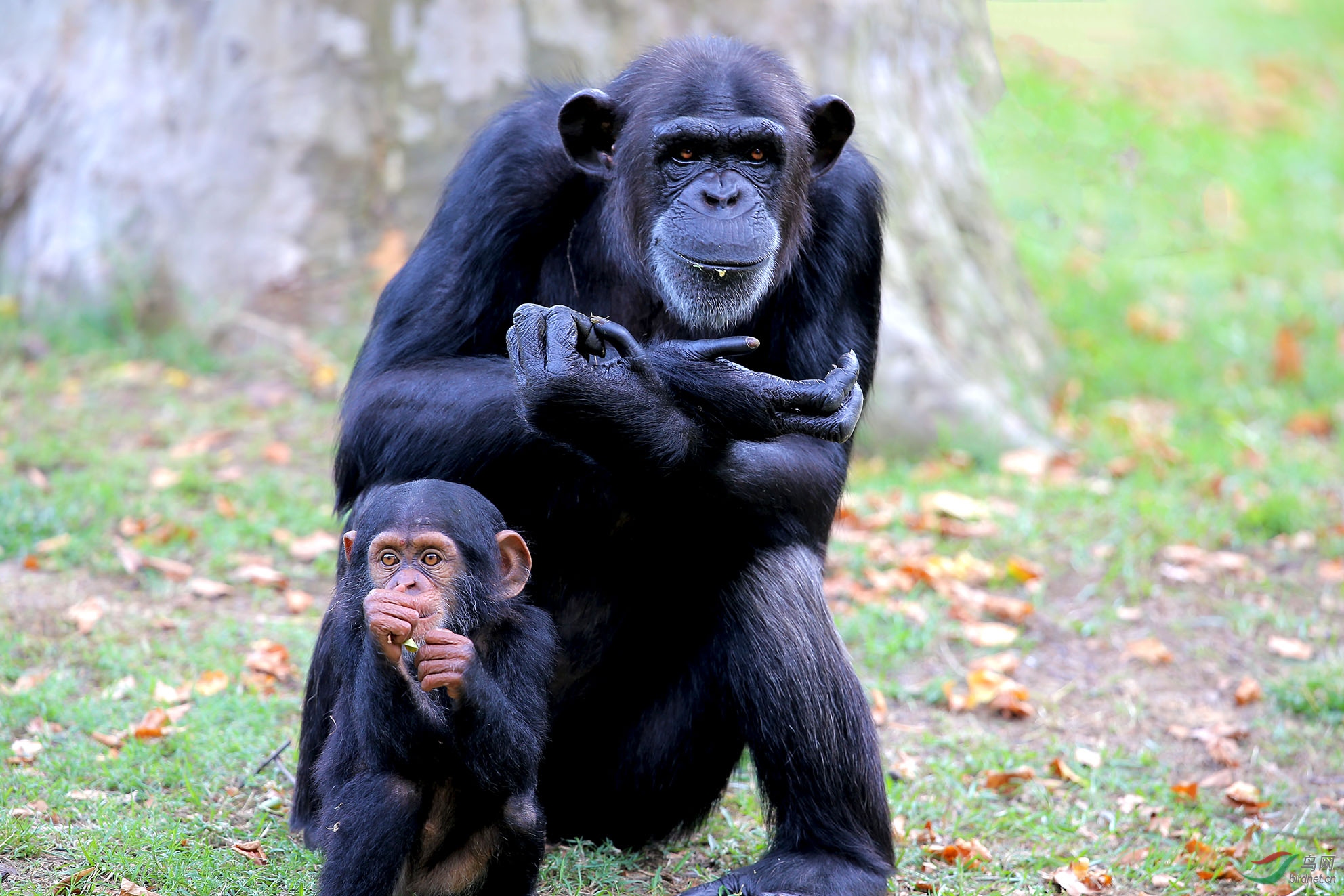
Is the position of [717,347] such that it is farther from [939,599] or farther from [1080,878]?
[939,599]

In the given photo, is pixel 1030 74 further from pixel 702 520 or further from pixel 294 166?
pixel 702 520

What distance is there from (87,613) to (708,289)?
3248 mm

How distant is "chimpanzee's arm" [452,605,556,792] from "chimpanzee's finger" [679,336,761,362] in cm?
87

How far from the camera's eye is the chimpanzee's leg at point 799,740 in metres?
4.29

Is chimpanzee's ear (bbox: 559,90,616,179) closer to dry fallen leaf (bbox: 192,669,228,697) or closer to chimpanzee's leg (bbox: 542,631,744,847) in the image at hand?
chimpanzee's leg (bbox: 542,631,744,847)

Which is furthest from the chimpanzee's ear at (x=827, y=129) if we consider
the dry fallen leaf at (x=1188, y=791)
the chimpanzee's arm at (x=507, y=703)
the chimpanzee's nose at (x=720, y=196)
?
the dry fallen leaf at (x=1188, y=791)

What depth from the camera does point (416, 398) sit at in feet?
14.3

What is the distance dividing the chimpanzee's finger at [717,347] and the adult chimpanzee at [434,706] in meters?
0.73

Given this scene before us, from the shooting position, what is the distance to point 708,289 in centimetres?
442

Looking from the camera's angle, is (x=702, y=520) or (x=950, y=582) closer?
(x=702, y=520)

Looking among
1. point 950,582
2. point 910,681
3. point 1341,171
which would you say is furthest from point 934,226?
point 1341,171

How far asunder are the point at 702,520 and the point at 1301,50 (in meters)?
19.0

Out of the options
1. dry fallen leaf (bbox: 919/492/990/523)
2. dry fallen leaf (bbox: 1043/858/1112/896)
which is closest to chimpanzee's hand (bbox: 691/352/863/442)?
dry fallen leaf (bbox: 1043/858/1112/896)

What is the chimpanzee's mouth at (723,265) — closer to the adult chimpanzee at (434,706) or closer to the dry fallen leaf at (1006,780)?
the adult chimpanzee at (434,706)
